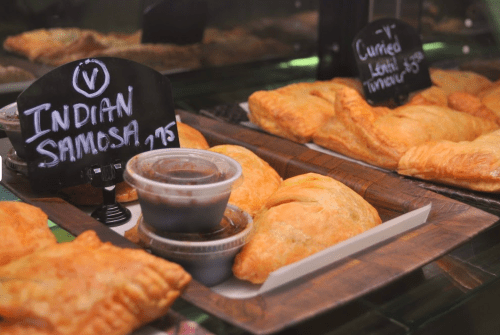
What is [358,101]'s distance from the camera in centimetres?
258

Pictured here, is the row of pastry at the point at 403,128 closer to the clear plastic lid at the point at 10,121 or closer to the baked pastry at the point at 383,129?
the baked pastry at the point at 383,129

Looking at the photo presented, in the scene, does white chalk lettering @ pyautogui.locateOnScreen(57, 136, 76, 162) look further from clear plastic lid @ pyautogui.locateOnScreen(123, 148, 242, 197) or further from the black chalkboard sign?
the black chalkboard sign

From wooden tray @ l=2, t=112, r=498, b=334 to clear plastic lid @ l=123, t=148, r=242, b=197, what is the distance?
175 millimetres

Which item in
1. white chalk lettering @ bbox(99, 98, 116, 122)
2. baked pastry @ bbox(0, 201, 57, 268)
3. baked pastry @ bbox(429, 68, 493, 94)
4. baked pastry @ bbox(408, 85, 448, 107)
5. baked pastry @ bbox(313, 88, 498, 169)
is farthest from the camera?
baked pastry @ bbox(429, 68, 493, 94)

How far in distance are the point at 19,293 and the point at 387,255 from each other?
2.91ft

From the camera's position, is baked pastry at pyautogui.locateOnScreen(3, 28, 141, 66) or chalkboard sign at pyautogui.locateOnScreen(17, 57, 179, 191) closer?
chalkboard sign at pyautogui.locateOnScreen(17, 57, 179, 191)

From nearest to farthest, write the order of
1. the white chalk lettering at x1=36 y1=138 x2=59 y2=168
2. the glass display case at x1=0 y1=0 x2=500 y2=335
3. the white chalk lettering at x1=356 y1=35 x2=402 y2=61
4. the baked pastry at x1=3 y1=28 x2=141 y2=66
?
the glass display case at x1=0 y1=0 x2=500 y2=335 < the white chalk lettering at x1=36 y1=138 x2=59 y2=168 < the baked pastry at x1=3 y1=28 x2=141 y2=66 < the white chalk lettering at x1=356 y1=35 x2=402 y2=61

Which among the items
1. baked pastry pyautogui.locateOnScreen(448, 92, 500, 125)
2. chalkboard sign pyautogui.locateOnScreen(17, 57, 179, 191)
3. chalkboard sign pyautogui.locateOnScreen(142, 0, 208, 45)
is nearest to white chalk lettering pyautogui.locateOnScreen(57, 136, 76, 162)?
chalkboard sign pyautogui.locateOnScreen(17, 57, 179, 191)

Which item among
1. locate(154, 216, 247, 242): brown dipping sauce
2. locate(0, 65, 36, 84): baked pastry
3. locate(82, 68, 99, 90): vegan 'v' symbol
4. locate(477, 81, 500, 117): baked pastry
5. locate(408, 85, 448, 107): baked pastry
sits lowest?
locate(477, 81, 500, 117): baked pastry

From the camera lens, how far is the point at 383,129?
250 cm

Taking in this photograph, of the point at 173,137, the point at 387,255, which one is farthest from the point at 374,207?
the point at 173,137

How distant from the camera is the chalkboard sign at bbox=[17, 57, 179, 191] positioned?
5.31ft

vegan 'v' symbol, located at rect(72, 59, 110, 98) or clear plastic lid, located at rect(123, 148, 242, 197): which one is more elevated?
vegan 'v' symbol, located at rect(72, 59, 110, 98)

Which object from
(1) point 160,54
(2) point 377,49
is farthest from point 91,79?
(2) point 377,49
